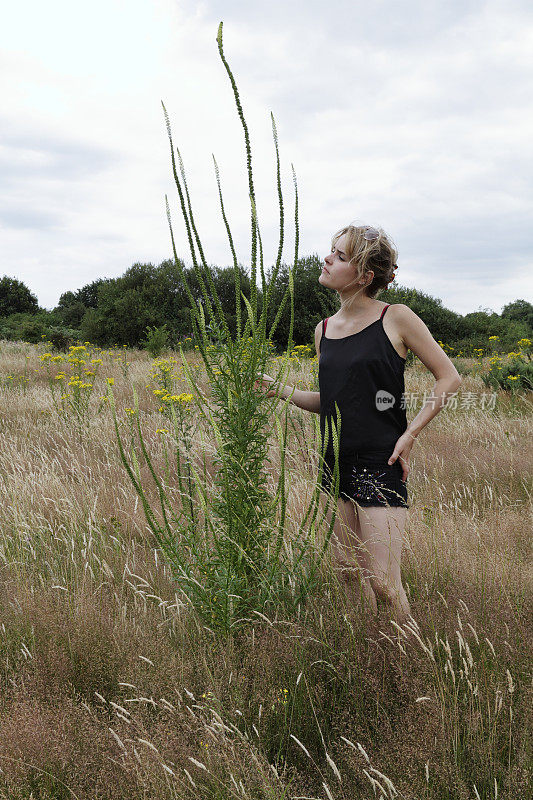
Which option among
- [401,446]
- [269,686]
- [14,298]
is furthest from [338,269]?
[14,298]

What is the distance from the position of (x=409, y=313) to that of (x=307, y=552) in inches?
46.1

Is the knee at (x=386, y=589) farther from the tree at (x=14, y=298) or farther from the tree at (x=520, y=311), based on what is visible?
the tree at (x=14, y=298)

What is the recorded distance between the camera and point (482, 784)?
5.01 ft

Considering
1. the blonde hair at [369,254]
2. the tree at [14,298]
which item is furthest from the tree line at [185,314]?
the blonde hair at [369,254]

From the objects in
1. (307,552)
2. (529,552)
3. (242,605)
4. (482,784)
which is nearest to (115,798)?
(242,605)

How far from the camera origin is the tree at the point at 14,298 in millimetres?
41000

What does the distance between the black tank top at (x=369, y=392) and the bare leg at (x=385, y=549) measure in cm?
26

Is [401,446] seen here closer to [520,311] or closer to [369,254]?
[369,254]

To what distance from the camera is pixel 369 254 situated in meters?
2.29

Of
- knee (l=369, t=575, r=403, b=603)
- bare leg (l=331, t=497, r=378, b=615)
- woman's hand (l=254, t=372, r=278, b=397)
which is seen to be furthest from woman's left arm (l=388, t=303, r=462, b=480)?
woman's hand (l=254, t=372, r=278, b=397)

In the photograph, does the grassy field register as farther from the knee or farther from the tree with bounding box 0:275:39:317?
the tree with bounding box 0:275:39:317

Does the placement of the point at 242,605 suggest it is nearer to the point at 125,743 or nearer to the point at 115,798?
the point at 125,743

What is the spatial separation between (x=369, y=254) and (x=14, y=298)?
44359 mm

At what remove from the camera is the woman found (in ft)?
7.25
